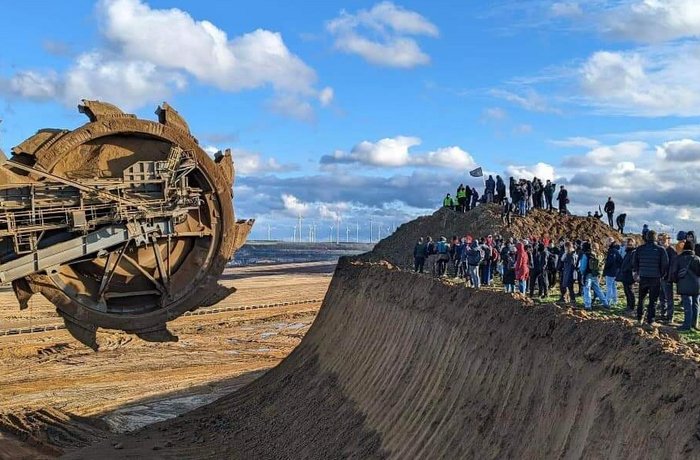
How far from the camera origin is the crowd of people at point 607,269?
36.2 ft

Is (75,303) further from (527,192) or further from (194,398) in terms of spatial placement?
(527,192)

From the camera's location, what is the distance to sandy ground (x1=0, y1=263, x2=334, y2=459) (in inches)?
639

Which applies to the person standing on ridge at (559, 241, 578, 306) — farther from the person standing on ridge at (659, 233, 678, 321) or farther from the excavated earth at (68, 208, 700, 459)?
the excavated earth at (68, 208, 700, 459)

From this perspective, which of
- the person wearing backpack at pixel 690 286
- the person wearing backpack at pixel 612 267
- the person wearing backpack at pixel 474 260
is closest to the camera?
the person wearing backpack at pixel 690 286

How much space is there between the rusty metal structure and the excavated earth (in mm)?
2540

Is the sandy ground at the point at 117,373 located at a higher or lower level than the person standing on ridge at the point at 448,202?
lower

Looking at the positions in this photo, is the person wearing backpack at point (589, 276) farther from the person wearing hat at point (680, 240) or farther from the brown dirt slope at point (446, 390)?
the brown dirt slope at point (446, 390)

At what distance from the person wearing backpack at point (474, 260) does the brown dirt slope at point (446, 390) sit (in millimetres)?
3032

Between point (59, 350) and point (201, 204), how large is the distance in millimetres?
15815

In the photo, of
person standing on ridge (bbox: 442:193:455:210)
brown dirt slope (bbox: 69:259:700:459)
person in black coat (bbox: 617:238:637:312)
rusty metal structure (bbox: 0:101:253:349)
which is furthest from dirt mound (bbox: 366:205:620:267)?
rusty metal structure (bbox: 0:101:253:349)

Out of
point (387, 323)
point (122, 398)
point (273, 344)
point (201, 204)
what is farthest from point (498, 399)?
point (273, 344)

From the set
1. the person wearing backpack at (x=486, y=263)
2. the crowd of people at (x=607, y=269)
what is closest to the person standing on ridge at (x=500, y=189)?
the crowd of people at (x=607, y=269)

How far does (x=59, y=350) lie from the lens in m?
26.1

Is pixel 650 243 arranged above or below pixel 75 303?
above
